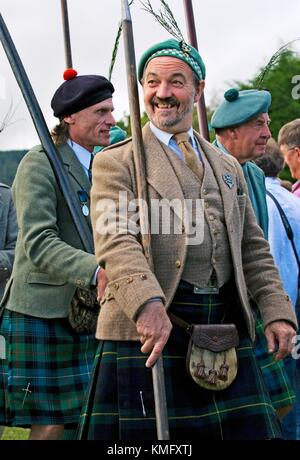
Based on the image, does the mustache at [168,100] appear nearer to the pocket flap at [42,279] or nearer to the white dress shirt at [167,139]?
the white dress shirt at [167,139]

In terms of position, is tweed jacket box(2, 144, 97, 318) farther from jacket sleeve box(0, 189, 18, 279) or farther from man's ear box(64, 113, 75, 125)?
jacket sleeve box(0, 189, 18, 279)

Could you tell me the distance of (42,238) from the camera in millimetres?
4984

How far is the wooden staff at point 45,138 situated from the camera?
4.91 m

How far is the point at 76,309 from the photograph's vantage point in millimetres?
5191

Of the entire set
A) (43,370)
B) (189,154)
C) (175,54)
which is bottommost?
(43,370)

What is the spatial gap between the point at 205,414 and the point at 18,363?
1.52m

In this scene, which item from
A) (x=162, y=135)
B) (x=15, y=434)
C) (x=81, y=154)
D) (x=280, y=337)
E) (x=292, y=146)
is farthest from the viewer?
(x=15, y=434)

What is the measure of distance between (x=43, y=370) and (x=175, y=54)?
5.69ft

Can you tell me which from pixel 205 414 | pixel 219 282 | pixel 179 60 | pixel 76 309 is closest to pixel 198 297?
pixel 219 282

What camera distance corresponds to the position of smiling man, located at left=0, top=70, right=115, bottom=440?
5.09 metres

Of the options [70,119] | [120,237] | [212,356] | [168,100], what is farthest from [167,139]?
[70,119]

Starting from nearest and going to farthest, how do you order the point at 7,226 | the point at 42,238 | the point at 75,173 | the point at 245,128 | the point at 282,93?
the point at 42,238
the point at 75,173
the point at 245,128
the point at 7,226
the point at 282,93

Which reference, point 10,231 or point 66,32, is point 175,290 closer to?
point 10,231
